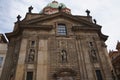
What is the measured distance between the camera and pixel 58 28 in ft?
78.9

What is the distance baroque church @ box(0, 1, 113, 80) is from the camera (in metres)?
19.2

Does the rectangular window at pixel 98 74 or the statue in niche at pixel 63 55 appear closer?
the rectangular window at pixel 98 74

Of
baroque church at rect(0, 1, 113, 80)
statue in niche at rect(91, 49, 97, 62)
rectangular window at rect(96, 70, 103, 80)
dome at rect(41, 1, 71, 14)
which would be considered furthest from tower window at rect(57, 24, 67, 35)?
dome at rect(41, 1, 71, 14)

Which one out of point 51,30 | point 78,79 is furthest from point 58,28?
point 78,79

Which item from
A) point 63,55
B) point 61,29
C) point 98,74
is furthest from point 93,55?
point 61,29

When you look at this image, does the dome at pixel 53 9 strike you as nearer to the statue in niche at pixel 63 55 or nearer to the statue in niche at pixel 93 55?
the statue in niche at pixel 63 55

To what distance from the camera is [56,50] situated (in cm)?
2111

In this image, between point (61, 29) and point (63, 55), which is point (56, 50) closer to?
point (63, 55)

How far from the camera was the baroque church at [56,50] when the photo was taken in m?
19.2

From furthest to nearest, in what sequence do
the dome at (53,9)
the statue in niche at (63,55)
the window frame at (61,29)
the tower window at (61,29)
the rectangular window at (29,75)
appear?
the dome at (53,9)
the tower window at (61,29)
the window frame at (61,29)
the statue in niche at (63,55)
the rectangular window at (29,75)

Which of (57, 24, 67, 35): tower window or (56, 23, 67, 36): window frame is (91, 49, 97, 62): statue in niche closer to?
(56, 23, 67, 36): window frame

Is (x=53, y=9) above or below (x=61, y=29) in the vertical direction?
above

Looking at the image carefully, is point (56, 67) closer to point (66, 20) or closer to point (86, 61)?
point (86, 61)

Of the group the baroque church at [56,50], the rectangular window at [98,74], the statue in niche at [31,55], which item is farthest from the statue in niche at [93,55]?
the statue in niche at [31,55]
